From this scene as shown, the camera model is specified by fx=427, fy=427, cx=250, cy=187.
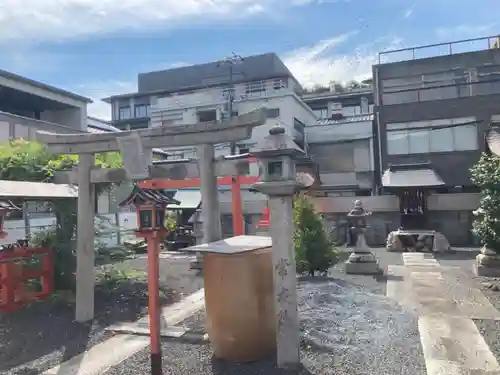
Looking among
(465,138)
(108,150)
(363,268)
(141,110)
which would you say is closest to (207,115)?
(141,110)

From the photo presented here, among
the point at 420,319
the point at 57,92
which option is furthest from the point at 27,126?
the point at 420,319

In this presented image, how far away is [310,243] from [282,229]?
598 centimetres

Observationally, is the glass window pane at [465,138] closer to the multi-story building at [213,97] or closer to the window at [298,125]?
the multi-story building at [213,97]

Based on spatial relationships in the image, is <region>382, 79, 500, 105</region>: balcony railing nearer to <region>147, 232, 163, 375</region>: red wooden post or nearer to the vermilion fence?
the vermilion fence

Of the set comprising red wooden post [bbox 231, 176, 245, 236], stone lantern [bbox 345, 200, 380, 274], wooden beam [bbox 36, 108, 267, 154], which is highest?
wooden beam [bbox 36, 108, 267, 154]

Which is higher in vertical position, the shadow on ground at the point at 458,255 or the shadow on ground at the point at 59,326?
the shadow on ground at the point at 59,326

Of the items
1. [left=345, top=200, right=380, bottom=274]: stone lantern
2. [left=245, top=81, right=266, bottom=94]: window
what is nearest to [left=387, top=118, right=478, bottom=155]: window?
[left=245, top=81, right=266, bottom=94]: window

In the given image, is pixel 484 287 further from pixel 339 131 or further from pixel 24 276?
pixel 339 131

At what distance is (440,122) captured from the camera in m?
22.6

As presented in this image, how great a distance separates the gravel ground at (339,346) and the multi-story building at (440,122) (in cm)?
1330

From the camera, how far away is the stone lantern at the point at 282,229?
5215mm

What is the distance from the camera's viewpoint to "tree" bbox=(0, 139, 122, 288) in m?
9.86

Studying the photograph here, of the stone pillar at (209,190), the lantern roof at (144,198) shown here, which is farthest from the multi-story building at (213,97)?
the lantern roof at (144,198)

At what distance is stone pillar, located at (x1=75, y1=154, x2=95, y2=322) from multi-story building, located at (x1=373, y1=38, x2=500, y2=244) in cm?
1560
